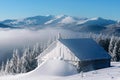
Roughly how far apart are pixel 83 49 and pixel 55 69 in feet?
34.7

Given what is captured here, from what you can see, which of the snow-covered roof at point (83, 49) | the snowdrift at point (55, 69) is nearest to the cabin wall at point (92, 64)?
the snow-covered roof at point (83, 49)

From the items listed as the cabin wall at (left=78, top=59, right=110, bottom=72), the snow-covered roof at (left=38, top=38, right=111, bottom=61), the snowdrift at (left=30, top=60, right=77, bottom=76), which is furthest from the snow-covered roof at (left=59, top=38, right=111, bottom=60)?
the snowdrift at (left=30, top=60, right=77, bottom=76)

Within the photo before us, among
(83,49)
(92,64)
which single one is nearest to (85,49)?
(83,49)

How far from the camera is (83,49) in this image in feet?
172

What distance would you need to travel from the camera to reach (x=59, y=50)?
170ft

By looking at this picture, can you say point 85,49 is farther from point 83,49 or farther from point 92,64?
point 92,64

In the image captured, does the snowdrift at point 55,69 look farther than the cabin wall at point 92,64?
No

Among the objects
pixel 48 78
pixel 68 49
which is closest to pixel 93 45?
pixel 68 49

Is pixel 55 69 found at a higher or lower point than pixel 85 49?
lower

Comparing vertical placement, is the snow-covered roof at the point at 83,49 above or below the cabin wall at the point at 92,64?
above

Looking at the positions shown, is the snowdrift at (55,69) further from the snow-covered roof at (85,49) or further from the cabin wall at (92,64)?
the snow-covered roof at (85,49)

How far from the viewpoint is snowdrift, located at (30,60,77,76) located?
4244cm

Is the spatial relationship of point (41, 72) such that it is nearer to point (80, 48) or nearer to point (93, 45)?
point (80, 48)

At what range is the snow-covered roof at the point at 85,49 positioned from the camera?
165 feet
